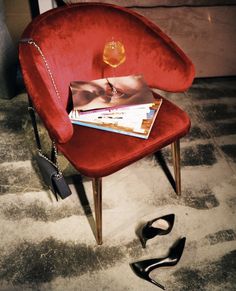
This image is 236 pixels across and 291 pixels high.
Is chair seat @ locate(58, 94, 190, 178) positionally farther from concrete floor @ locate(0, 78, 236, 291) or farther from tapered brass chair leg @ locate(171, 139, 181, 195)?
concrete floor @ locate(0, 78, 236, 291)

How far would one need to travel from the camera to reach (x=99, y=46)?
1.48 metres

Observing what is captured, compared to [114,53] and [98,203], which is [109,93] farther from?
[98,203]

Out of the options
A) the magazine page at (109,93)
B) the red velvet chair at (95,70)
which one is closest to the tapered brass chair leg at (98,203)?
the red velvet chair at (95,70)

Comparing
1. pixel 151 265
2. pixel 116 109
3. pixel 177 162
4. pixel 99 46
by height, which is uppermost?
pixel 99 46

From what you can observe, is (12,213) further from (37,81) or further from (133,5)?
(133,5)

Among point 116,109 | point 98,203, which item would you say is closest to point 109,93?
point 116,109

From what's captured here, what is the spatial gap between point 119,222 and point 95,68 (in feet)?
2.51

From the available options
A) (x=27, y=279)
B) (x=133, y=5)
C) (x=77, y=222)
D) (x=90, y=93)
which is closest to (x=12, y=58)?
(x=133, y=5)

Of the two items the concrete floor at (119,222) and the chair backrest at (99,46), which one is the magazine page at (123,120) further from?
the concrete floor at (119,222)

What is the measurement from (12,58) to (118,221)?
4.55 ft

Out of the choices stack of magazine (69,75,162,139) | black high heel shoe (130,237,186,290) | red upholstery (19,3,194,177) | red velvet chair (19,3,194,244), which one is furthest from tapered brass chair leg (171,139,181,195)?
black high heel shoe (130,237,186,290)

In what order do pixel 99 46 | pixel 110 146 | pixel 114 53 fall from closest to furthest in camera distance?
pixel 110 146, pixel 114 53, pixel 99 46

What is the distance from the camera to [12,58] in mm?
2164

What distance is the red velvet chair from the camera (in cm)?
116
